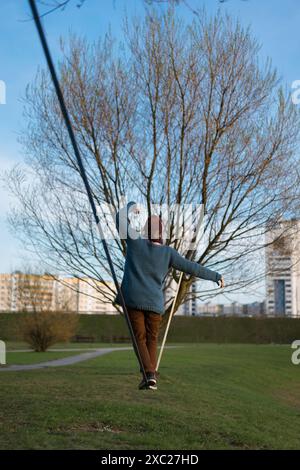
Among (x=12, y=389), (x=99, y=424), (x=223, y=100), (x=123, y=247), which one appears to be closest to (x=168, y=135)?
(x=223, y=100)

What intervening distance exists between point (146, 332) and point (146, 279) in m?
0.52

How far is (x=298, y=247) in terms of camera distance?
39.9ft

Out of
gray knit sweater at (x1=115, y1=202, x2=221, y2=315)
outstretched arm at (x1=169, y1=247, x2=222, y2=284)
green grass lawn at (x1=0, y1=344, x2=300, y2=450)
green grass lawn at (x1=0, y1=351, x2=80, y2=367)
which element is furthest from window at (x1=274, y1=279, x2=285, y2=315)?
gray knit sweater at (x1=115, y1=202, x2=221, y2=315)

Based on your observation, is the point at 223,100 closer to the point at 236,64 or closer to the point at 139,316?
the point at 236,64

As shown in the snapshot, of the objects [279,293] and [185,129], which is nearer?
[185,129]

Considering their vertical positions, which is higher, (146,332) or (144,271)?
(144,271)

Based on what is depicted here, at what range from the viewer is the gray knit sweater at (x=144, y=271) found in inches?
224

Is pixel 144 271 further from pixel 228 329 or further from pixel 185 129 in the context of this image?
pixel 228 329

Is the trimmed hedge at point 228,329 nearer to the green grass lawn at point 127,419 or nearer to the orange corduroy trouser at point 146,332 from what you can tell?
the green grass lawn at point 127,419

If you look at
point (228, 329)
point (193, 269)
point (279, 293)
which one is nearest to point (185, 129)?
point (193, 269)

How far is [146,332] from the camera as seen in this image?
19.2 feet

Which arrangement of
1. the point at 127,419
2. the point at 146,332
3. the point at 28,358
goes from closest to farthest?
the point at 127,419 < the point at 146,332 < the point at 28,358
